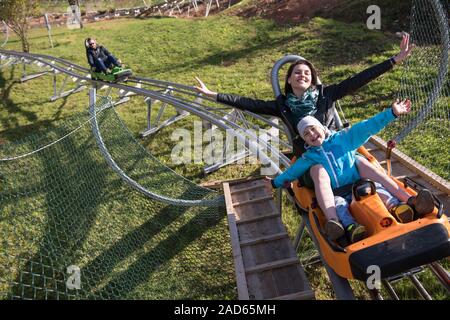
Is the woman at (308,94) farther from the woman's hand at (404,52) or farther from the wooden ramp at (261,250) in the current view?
the wooden ramp at (261,250)

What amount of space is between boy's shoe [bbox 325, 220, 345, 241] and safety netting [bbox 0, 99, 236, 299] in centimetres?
160

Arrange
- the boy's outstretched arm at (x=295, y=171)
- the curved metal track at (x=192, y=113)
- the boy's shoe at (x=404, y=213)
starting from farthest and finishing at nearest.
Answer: the curved metal track at (x=192, y=113) < the boy's outstretched arm at (x=295, y=171) < the boy's shoe at (x=404, y=213)

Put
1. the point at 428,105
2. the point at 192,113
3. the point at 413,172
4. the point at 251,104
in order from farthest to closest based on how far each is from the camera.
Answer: the point at 192,113 < the point at 428,105 < the point at 413,172 < the point at 251,104

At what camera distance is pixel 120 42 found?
1296cm

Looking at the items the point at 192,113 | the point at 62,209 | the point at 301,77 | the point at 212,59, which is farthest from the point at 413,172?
the point at 212,59

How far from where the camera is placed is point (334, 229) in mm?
2334

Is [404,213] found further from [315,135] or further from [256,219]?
[256,219]

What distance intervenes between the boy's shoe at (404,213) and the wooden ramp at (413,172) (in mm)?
→ 1309

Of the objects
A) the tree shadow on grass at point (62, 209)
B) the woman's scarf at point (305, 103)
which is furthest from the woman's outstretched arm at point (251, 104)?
the tree shadow on grass at point (62, 209)

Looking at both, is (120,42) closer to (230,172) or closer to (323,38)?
(323,38)

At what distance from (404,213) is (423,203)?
0.45 feet

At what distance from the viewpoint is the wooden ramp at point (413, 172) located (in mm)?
3598

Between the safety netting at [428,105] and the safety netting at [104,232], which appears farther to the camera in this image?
the safety netting at [428,105]
